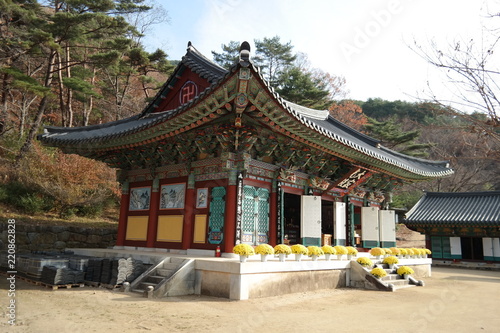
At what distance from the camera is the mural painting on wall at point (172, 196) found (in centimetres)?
1223

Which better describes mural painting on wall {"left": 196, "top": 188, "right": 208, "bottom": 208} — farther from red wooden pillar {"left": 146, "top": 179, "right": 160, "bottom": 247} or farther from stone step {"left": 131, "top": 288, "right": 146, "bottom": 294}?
stone step {"left": 131, "top": 288, "right": 146, "bottom": 294}

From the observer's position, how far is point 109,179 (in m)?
21.5

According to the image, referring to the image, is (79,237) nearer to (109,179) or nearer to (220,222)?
(109,179)

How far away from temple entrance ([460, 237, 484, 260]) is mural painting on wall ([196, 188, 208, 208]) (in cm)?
2175

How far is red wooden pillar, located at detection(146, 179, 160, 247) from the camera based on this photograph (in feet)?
42.3

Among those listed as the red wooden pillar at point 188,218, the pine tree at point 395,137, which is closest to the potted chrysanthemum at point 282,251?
the red wooden pillar at point 188,218

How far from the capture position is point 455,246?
25141 mm

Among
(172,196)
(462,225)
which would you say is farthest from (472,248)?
(172,196)

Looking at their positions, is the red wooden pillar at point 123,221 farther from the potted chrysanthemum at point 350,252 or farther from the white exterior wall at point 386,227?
the white exterior wall at point 386,227

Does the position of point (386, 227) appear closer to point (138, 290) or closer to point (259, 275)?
point (259, 275)

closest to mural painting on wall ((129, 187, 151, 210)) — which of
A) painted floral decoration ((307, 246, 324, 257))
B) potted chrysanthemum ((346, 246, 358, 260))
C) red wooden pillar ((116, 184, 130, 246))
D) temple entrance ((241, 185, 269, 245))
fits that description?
red wooden pillar ((116, 184, 130, 246))

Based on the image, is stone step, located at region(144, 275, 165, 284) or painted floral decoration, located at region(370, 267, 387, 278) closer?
stone step, located at region(144, 275, 165, 284)

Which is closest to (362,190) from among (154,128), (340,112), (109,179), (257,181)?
(257,181)

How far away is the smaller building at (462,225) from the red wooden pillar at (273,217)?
18000 mm
